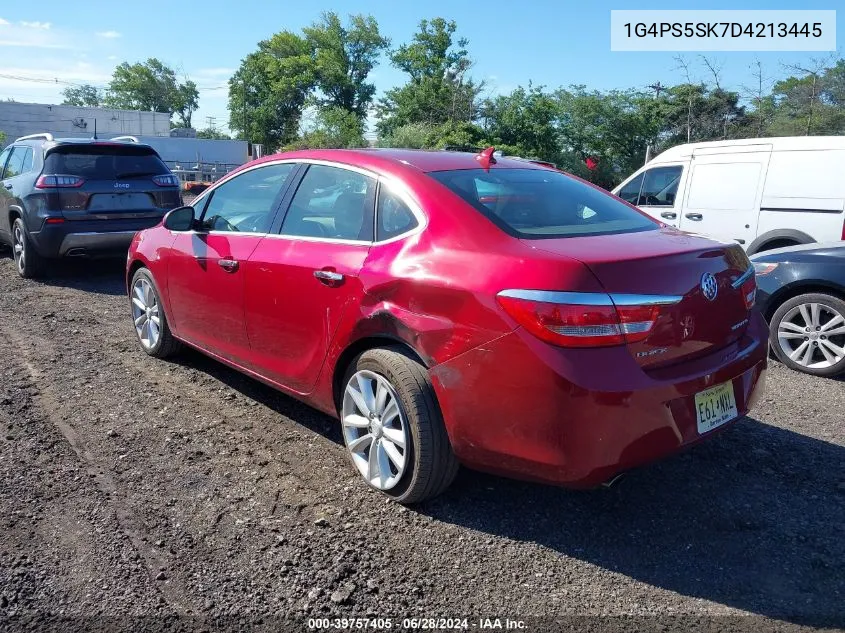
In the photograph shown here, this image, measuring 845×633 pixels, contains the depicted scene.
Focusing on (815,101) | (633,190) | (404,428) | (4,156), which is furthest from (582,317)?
(815,101)

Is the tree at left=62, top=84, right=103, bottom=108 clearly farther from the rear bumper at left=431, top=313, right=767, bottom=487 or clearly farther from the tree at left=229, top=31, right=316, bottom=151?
the rear bumper at left=431, top=313, right=767, bottom=487

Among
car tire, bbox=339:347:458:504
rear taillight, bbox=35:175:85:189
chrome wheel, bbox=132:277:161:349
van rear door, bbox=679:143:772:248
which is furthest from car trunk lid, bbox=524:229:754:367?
rear taillight, bbox=35:175:85:189

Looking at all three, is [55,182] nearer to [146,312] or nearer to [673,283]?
[146,312]

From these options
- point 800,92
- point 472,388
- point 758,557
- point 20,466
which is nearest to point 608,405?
point 472,388

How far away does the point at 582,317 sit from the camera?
2.58 metres

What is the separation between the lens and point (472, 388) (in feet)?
9.14

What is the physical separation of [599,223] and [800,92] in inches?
862

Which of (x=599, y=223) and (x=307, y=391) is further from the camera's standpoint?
(x=307, y=391)

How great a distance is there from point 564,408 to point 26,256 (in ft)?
26.5

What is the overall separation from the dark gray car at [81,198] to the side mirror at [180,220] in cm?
407

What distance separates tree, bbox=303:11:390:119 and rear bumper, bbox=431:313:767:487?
193 feet

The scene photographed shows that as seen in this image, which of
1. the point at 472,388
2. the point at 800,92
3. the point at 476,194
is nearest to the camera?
the point at 472,388

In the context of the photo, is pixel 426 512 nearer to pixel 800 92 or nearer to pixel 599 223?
pixel 599 223

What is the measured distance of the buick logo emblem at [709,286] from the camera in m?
2.86
